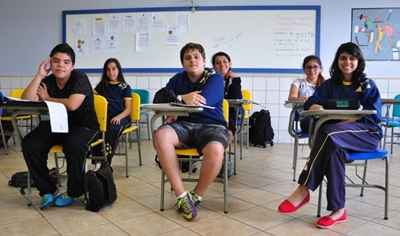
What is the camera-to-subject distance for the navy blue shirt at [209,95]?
2.33 metres

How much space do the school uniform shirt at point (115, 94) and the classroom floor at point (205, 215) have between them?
26.5 inches

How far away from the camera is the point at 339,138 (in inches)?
79.9

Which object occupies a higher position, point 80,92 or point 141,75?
point 141,75

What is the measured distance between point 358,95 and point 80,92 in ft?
5.59

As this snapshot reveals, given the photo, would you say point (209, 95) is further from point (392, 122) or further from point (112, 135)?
point (392, 122)

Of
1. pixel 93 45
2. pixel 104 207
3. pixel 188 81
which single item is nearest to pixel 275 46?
pixel 93 45

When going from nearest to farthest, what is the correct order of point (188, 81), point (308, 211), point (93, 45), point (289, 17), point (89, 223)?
point (89, 223), point (308, 211), point (188, 81), point (289, 17), point (93, 45)

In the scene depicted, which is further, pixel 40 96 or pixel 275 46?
pixel 275 46

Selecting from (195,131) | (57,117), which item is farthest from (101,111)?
(195,131)

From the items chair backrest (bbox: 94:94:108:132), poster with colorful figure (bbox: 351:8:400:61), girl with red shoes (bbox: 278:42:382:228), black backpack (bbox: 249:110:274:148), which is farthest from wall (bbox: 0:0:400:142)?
girl with red shoes (bbox: 278:42:382:228)

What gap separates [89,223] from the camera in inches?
80.7

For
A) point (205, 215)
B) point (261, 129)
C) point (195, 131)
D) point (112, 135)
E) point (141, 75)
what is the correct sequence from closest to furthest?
point (205, 215)
point (195, 131)
point (112, 135)
point (261, 129)
point (141, 75)

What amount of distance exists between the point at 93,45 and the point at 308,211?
4176 millimetres

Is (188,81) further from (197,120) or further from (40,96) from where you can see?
(40,96)
